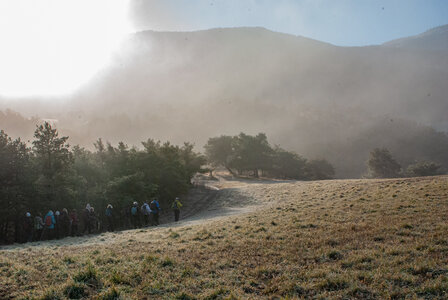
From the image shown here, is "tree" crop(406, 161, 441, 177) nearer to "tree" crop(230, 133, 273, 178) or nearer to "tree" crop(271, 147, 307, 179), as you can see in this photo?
"tree" crop(271, 147, 307, 179)

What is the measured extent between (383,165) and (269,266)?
270 ft

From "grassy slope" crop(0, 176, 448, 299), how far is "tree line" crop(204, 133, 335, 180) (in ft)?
228

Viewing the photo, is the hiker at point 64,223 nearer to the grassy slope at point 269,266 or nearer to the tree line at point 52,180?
the tree line at point 52,180

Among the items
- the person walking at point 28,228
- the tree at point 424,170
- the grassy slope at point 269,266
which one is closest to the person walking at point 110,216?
the person walking at point 28,228

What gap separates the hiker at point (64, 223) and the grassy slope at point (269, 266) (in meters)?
11.7

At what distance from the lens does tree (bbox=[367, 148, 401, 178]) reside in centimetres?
7712

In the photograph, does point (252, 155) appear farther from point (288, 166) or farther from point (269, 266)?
point (269, 266)

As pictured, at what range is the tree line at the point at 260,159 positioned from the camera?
83625mm

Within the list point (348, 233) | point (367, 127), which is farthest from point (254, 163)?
point (367, 127)

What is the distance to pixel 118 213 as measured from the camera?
105 ft

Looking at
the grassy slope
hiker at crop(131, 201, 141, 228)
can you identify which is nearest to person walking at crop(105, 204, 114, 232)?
hiker at crop(131, 201, 141, 228)

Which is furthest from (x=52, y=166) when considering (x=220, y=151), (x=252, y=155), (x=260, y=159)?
(x=220, y=151)

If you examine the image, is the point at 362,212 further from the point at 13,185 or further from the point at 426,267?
the point at 13,185

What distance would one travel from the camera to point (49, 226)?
2133 centimetres
